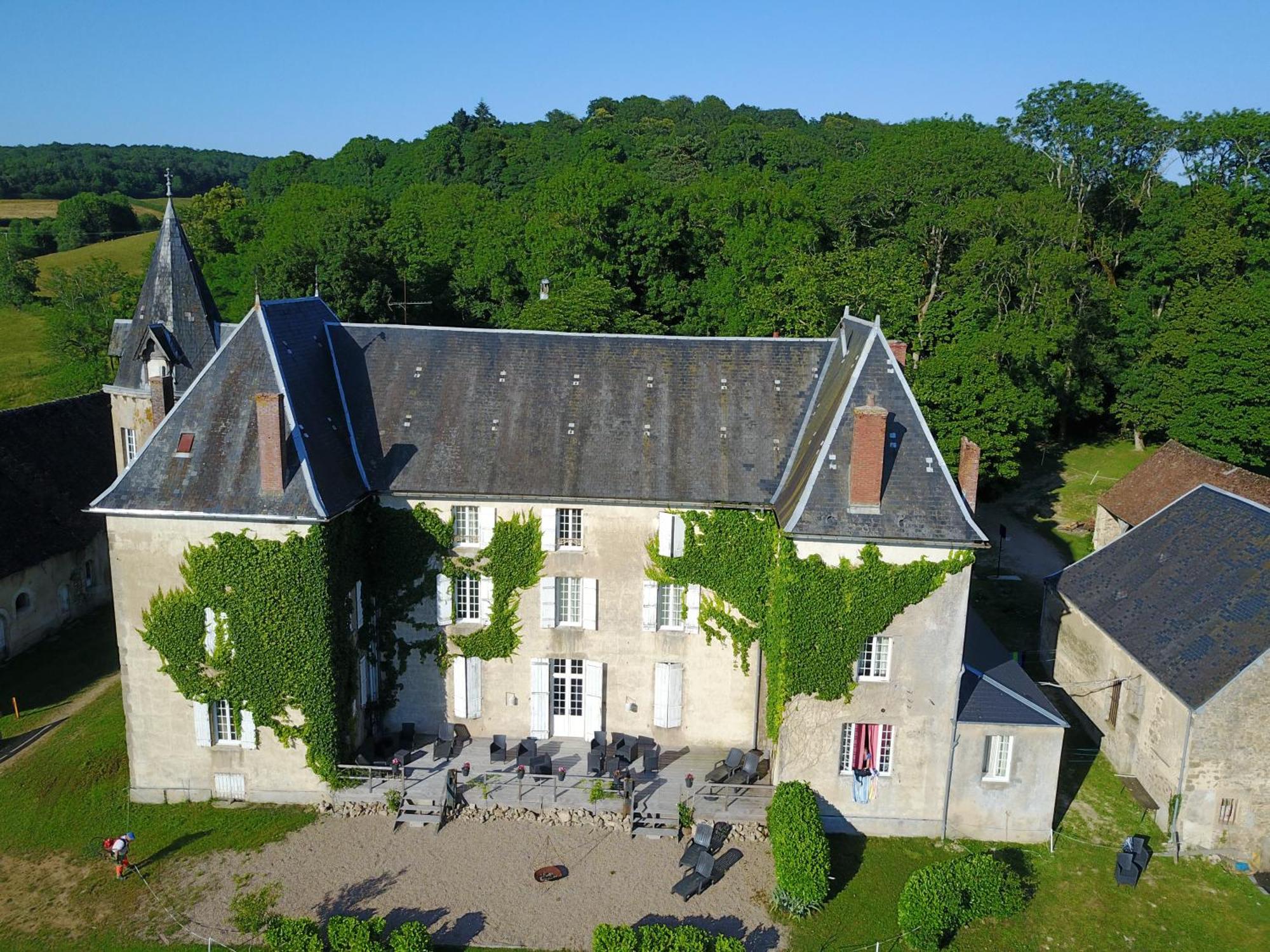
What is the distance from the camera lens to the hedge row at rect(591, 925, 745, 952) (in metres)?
20.2

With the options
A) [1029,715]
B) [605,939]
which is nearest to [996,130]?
[1029,715]

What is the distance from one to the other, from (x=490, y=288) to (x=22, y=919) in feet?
163

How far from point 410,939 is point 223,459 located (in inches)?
556

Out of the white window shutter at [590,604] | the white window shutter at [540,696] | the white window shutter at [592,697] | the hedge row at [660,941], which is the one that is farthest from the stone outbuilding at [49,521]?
the hedge row at [660,941]

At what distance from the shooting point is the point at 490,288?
217ft

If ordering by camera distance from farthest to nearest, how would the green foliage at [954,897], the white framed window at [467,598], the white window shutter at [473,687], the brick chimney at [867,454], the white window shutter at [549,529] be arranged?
the white window shutter at [473,687]
the white framed window at [467,598]
the white window shutter at [549,529]
the brick chimney at [867,454]
the green foliage at [954,897]

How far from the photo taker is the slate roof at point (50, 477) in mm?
37125

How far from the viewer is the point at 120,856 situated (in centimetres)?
2473

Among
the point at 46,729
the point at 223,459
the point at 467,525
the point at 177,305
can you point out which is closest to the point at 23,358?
the point at 177,305

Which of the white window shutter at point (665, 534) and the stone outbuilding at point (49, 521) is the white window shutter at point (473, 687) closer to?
the white window shutter at point (665, 534)

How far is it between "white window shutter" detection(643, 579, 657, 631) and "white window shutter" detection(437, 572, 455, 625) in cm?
620

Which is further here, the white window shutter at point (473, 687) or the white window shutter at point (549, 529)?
the white window shutter at point (473, 687)

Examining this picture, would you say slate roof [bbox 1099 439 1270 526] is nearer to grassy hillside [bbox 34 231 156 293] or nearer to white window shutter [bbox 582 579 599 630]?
white window shutter [bbox 582 579 599 630]

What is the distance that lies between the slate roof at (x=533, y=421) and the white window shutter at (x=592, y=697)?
18.7 feet
